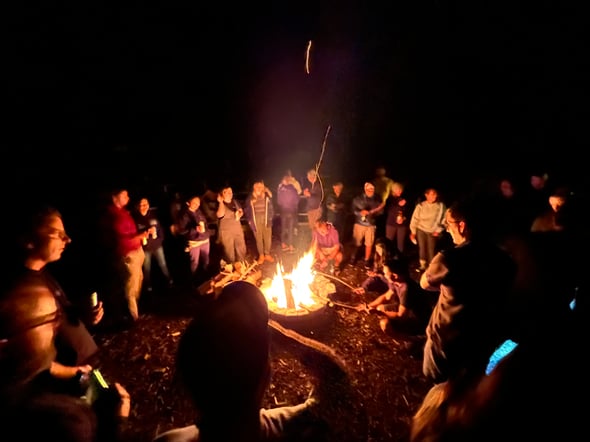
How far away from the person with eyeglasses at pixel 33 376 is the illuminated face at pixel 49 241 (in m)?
0.35

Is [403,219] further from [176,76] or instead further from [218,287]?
[176,76]

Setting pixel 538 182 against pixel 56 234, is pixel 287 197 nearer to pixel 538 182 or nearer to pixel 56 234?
pixel 538 182

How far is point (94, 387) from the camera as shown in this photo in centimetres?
368

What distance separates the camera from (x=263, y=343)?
1491mm

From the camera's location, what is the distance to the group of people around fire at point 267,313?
132 centimetres

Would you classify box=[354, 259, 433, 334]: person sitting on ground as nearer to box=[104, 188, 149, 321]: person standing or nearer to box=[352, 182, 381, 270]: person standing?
box=[352, 182, 381, 270]: person standing

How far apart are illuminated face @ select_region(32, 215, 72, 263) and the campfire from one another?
4043 mm

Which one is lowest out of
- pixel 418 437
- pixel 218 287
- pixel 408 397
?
pixel 408 397

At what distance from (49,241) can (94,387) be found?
1.74 metres

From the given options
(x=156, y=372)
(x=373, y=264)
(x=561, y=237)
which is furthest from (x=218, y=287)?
(x=561, y=237)

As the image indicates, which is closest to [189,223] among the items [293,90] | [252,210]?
[252,210]

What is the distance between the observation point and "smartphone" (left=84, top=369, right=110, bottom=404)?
3584 mm

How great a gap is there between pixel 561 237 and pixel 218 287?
660 centimetres

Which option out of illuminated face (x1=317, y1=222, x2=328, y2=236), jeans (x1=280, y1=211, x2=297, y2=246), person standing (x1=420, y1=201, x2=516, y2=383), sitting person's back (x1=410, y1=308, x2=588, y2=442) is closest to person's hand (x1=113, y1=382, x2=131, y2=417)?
sitting person's back (x1=410, y1=308, x2=588, y2=442)
